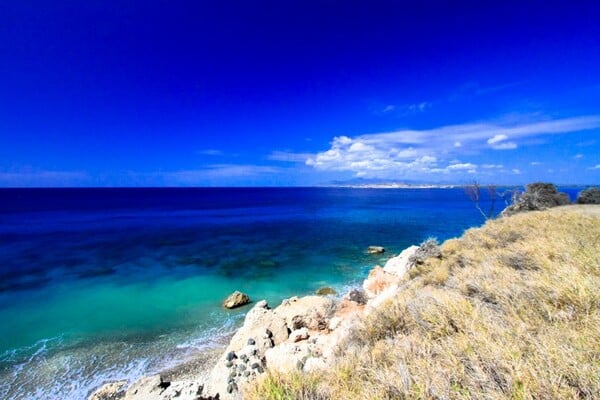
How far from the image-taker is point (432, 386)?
8.84 feet

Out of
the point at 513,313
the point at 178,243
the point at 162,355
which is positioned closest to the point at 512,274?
the point at 513,313

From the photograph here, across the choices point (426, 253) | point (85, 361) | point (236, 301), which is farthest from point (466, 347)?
point (236, 301)

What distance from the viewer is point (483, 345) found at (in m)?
3.18

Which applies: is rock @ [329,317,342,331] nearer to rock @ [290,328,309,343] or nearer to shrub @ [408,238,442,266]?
rock @ [290,328,309,343]

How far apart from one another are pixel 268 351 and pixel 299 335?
3.74 ft

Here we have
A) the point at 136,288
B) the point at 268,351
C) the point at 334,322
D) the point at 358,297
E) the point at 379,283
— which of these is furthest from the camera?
the point at 136,288

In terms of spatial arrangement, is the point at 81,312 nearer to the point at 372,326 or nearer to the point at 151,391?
the point at 151,391

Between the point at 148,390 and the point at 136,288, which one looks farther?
the point at 136,288

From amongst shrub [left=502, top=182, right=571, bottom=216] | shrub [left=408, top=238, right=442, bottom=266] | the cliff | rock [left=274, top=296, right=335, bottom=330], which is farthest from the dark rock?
shrub [left=502, top=182, right=571, bottom=216]

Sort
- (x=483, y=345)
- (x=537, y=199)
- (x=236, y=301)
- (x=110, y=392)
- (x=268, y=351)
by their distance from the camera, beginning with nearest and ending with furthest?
(x=483, y=345), (x=268, y=351), (x=110, y=392), (x=236, y=301), (x=537, y=199)

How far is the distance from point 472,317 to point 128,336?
1201 centimetres

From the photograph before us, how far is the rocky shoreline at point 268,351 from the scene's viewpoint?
510cm

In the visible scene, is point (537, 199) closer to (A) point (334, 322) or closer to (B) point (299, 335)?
(A) point (334, 322)

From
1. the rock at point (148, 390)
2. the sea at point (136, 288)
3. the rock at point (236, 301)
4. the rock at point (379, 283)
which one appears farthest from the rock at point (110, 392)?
the rock at point (379, 283)
